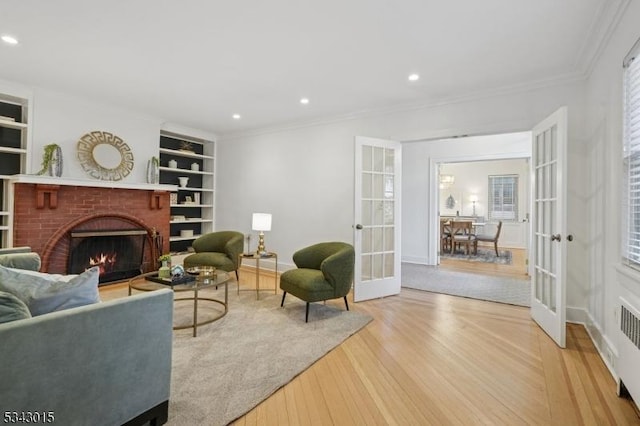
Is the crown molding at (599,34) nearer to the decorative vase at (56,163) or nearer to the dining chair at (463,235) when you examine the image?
the dining chair at (463,235)

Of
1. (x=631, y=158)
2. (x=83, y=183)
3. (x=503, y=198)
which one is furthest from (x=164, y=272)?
(x=503, y=198)

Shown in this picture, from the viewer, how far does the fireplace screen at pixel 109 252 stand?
431 cm

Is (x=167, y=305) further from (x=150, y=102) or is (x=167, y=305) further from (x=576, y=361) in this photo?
(x=150, y=102)

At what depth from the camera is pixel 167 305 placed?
5.49 ft

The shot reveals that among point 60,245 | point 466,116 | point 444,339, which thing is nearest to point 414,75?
point 466,116

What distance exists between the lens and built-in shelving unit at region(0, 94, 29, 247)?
379cm

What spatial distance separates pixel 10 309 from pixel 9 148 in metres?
3.83

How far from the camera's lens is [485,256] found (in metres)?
7.33

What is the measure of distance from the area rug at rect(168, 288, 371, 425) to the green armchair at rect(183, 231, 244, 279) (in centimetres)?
76

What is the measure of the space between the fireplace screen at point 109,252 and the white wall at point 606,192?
5.34 m

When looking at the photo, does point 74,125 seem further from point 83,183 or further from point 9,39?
point 9,39

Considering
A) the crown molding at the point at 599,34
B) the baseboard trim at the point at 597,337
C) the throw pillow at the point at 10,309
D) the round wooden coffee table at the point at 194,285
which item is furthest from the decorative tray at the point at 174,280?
the crown molding at the point at 599,34

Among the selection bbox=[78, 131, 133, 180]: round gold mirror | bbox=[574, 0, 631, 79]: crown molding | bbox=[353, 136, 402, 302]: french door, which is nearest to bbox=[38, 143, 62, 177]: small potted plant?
bbox=[78, 131, 133, 180]: round gold mirror

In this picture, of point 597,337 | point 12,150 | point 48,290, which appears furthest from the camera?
point 12,150
